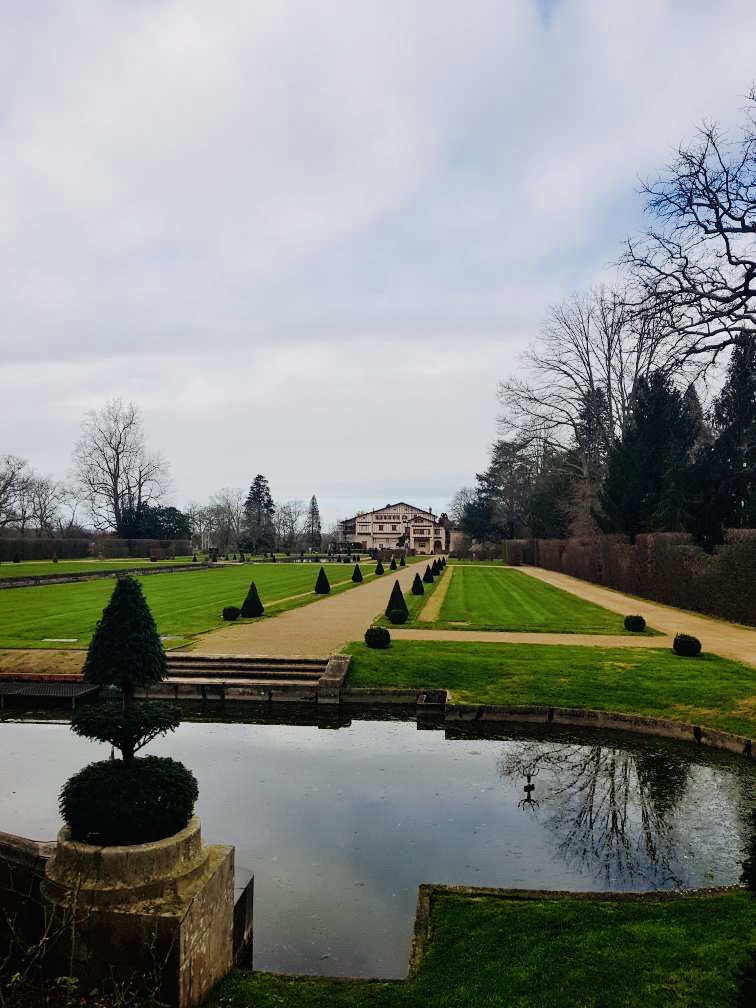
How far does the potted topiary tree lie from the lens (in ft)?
17.3

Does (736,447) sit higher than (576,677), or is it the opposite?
(736,447)

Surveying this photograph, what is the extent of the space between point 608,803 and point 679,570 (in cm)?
2270

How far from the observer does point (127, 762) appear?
574 centimetres

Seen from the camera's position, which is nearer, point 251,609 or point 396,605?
point 396,605

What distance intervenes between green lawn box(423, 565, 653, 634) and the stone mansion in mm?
89046

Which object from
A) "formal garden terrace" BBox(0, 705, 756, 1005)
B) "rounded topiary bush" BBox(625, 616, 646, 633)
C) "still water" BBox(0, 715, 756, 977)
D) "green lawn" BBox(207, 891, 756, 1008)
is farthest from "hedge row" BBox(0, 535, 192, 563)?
"green lawn" BBox(207, 891, 756, 1008)

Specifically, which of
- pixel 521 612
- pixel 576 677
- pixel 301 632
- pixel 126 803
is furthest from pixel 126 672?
pixel 521 612

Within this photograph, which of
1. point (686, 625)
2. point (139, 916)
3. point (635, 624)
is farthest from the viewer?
point (686, 625)

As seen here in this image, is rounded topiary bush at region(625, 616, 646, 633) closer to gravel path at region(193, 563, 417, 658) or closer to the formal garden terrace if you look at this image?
gravel path at region(193, 563, 417, 658)

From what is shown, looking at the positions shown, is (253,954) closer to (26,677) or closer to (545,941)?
(545,941)

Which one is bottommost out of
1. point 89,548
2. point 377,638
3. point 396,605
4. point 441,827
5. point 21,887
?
point 441,827

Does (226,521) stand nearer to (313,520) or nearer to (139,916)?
(313,520)

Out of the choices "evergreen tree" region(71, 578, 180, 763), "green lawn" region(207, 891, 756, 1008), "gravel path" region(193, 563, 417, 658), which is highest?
"evergreen tree" region(71, 578, 180, 763)

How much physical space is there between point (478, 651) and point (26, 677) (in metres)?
11.3
